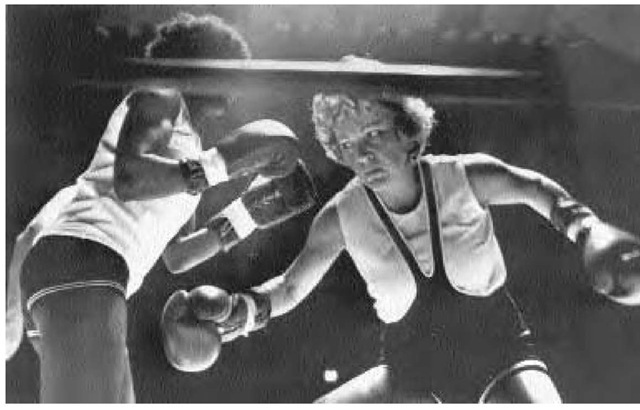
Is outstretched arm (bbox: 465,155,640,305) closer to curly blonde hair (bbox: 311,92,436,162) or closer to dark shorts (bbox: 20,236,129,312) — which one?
curly blonde hair (bbox: 311,92,436,162)

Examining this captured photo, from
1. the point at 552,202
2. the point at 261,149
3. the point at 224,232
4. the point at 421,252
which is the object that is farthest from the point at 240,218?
the point at 552,202

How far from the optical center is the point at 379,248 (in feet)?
8.39

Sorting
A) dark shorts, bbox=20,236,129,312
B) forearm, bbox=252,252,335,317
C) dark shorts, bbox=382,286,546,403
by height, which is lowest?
dark shorts, bbox=382,286,546,403

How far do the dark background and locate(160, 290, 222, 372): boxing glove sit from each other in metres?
0.03

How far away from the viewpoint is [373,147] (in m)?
2.55

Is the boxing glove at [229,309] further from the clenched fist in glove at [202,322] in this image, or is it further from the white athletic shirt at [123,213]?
the white athletic shirt at [123,213]

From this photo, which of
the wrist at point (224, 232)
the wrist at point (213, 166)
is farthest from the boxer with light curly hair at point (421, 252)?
the wrist at point (213, 166)

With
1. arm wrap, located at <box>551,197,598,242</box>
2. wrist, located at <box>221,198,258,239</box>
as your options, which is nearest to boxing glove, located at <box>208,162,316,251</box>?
wrist, located at <box>221,198,258,239</box>

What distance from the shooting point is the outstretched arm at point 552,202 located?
251 centimetres

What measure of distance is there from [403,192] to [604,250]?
0.45 m

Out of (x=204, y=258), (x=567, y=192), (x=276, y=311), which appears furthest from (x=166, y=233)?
(x=567, y=192)

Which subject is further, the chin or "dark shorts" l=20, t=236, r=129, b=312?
the chin

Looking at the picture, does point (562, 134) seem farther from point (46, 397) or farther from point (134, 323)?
point (46, 397)

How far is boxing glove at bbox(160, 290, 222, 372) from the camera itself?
8.11ft
